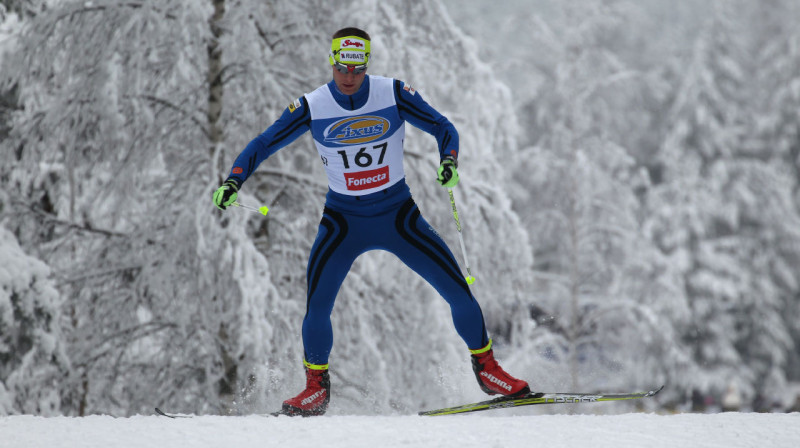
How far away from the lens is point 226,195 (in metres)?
4.07

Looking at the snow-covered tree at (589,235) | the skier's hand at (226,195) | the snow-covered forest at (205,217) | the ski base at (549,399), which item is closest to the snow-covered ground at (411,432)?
the ski base at (549,399)

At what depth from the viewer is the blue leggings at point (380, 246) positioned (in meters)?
4.36

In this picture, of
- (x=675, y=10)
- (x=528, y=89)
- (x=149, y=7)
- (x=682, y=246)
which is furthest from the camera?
(x=675, y=10)

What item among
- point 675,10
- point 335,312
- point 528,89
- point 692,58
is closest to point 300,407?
point 335,312

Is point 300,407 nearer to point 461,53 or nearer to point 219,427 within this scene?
point 219,427

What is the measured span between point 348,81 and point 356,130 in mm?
290

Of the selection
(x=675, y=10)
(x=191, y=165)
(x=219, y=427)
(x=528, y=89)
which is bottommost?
(x=219, y=427)

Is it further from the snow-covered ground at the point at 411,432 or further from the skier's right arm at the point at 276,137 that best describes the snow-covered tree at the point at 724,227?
the skier's right arm at the point at 276,137

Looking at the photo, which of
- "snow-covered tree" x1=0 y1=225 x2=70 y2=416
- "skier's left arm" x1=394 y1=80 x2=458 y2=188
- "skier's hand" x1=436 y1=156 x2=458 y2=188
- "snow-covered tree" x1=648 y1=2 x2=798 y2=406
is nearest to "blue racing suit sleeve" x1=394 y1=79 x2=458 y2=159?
"skier's left arm" x1=394 y1=80 x2=458 y2=188

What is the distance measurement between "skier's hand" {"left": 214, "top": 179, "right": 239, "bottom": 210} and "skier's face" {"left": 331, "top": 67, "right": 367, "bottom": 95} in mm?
838

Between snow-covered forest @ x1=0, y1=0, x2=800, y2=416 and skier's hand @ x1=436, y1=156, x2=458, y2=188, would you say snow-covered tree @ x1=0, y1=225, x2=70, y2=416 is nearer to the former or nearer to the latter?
snow-covered forest @ x1=0, y1=0, x2=800, y2=416

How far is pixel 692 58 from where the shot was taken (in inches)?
840

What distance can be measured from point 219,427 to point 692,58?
20748 mm

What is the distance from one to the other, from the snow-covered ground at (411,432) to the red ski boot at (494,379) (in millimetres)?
205
